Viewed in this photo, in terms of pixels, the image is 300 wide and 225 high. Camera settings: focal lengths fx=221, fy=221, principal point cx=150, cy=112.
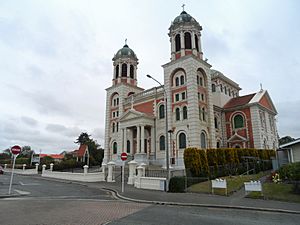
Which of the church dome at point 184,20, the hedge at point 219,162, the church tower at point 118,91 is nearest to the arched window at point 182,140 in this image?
the hedge at point 219,162

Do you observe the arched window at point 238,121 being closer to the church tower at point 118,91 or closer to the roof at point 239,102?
the roof at point 239,102

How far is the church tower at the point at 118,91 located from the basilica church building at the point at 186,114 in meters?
0.18

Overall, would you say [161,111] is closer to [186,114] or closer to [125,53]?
[186,114]

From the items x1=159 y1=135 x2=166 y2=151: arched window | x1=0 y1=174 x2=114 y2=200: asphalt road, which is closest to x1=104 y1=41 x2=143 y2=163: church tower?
x1=159 y1=135 x2=166 y2=151: arched window

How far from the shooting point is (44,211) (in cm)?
900

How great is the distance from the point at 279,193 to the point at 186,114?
58.4ft

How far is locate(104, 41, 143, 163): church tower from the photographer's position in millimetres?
39812

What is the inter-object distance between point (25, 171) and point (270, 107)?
44.8m

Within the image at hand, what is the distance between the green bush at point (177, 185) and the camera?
1547 centimetres

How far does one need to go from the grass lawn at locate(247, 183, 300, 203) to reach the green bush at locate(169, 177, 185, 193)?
14.4 feet

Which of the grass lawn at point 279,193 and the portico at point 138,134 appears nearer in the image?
the grass lawn at point 279,193

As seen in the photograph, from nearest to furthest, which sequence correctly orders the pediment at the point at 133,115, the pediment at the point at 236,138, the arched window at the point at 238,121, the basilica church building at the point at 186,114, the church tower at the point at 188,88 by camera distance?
the church tower at the point at 188,88, the basilica church building at the point at 186,114, the pediment at the point at 133,115, the pediment at the point at 236,138, the arched window at the point at 238,121

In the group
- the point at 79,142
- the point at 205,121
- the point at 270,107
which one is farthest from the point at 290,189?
the point at 79,142

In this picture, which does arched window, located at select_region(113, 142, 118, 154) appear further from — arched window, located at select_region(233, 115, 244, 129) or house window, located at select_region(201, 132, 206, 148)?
arched window, located at select_region(233, 115, 244, 129)
